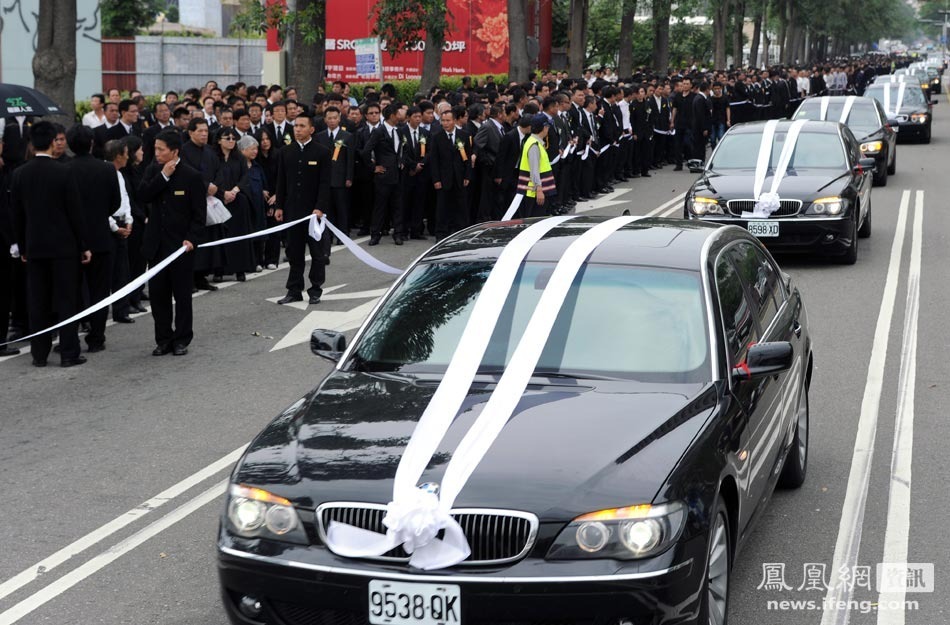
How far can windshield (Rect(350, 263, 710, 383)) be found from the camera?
568 cm

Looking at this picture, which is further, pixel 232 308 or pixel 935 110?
pixel 935 110

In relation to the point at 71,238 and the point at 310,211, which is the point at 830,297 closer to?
the point at 310,211

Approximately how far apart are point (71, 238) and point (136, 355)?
1141mm

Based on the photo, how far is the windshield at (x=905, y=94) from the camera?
35.8 metres

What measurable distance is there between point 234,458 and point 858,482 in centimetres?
365

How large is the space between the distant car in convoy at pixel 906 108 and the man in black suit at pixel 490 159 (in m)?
19.8

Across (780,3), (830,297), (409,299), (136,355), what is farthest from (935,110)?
(409,299)

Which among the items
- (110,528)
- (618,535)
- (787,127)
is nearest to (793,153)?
(787,127)

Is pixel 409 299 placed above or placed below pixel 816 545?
above

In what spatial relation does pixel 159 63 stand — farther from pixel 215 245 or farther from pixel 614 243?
pixel 614 243

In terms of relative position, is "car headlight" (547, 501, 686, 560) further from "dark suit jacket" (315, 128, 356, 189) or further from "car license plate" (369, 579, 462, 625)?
"dark suit jacket" (315, 128, 356, 189)

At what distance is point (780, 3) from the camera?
3273 inches

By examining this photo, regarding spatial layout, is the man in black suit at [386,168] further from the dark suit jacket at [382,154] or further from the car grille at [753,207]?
the car grille at [753,207]

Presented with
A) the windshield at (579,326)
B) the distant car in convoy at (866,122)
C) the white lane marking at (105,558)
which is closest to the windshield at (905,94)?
the distant car in convoy at (866,122)
